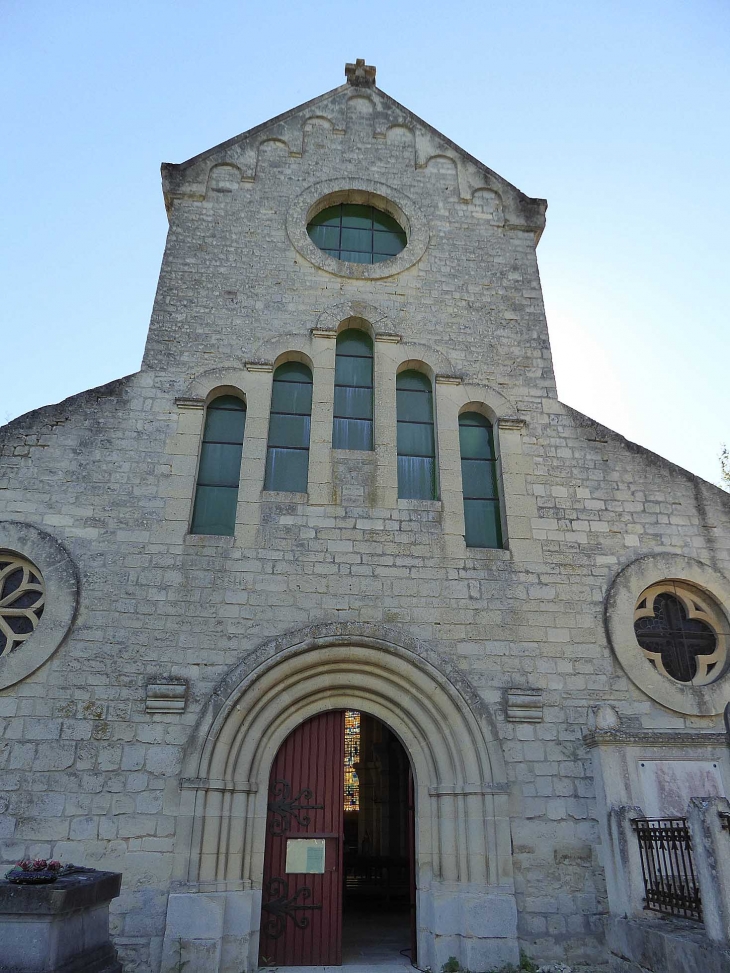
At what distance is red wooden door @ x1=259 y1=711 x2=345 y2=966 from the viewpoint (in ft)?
20.5

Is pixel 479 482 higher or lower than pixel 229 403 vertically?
lower

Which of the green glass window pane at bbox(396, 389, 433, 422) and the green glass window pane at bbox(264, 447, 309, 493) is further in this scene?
the green glass window pane at bbox(396, 389, 433, 422)

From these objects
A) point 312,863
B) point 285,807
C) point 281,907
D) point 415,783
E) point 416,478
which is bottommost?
point 281,907

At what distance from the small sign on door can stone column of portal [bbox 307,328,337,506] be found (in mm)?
3335

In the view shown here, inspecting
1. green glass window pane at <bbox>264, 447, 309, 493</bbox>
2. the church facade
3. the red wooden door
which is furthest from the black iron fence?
green glass window pane at <bbox>264, 447, 309, 493</bbox>

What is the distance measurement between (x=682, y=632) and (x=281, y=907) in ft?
16.2

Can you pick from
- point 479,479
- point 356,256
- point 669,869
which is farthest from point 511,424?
point 669,869

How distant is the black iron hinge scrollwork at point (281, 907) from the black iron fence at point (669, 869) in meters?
2.96

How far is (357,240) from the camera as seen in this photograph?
9.72 m

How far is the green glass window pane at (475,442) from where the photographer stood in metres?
8.34

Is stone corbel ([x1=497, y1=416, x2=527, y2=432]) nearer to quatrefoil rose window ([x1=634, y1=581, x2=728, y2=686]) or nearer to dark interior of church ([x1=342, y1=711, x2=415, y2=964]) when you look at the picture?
quatrefoil rose window ([x1=634, y1=581, x2=728, y2=686])

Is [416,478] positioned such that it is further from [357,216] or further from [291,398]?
[357,216]

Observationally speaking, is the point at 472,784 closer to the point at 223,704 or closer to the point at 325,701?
the point at 325,701

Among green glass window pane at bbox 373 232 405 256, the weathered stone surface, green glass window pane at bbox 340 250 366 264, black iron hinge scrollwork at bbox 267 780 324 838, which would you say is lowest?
the weathered stone surface
